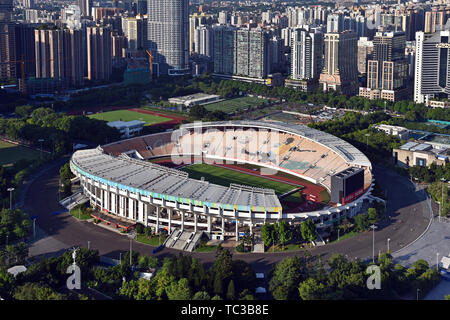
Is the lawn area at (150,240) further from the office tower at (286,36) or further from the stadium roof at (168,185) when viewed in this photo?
the office tower at (286,36)

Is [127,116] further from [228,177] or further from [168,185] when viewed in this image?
[168,185]

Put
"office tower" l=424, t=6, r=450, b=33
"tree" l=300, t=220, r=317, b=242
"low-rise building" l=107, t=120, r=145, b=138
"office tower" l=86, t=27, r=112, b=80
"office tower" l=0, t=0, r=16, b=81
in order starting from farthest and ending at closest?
1. "office tower" l=424, t=6, r=450, b=33
2. "office tower" l=86, t=27, r=112, b=80
3. "office tower" l=0, t=0, r=16, b=81
4. "low-rise building" l=107, t=120, r=145, b=138
5. "tree" l=300, t=220, r=317, b=242

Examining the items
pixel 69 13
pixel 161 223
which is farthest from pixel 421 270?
pixel 69 13

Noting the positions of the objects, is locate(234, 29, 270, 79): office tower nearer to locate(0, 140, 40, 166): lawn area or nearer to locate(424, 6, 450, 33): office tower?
locate(424, 6, 450, 33): office tower

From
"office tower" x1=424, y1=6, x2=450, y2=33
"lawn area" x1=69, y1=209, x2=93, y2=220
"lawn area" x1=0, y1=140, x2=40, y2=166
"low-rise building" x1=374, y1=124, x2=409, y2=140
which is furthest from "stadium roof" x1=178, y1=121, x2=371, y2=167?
"office tower" x1=424, y1=6, x2=450, y2=33

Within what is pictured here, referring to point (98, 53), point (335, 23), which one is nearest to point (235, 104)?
point (98, 53)

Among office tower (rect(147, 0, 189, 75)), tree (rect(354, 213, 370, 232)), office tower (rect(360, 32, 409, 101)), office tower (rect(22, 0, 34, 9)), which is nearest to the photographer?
tree (rect(354, 213, 370, 232))

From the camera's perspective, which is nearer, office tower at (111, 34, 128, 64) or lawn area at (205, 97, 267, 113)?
lawn area at (205, 97, 267, 113)

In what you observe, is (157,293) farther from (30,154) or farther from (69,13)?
(69,13)
